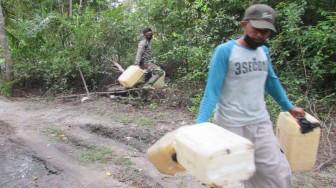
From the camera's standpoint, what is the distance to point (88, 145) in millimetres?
4004

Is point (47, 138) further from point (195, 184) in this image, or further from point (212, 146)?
point (212, 146)

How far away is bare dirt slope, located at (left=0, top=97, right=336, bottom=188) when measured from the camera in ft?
10.1

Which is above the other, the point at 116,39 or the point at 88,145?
the point at 116,39

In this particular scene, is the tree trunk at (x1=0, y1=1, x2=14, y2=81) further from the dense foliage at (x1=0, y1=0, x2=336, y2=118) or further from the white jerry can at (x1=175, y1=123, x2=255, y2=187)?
the white jerry can at (x1=175, y1=123, x2=255, y2=187)

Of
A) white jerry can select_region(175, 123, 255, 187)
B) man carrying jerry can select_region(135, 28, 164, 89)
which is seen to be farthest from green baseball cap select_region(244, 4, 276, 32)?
man carrying jerry can select_region(135, 28, 164, 89)

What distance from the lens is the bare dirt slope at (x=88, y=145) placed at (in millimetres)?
3092

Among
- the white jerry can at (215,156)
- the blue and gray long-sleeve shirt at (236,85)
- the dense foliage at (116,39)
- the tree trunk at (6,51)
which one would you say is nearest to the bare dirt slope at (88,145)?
the dense foliage at (116,39)

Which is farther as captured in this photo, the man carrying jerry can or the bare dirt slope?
the man carrying jerry can

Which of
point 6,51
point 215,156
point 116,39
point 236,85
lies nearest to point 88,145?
point 236,85

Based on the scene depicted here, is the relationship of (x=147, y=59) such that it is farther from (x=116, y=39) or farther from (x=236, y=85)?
(x=236, y=85)

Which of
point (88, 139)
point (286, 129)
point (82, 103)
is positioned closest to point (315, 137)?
point (286, 129)

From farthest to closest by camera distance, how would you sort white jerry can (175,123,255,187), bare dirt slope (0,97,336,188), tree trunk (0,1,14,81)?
tree trunk (0,1,14,81), bare dirt slope (0,97,336,188), white jerry can (175,123,255,187)

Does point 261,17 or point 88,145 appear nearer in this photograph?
point 261,17

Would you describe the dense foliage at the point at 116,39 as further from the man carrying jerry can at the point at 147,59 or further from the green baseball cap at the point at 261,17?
the green baseball cap at the point at 261,17
